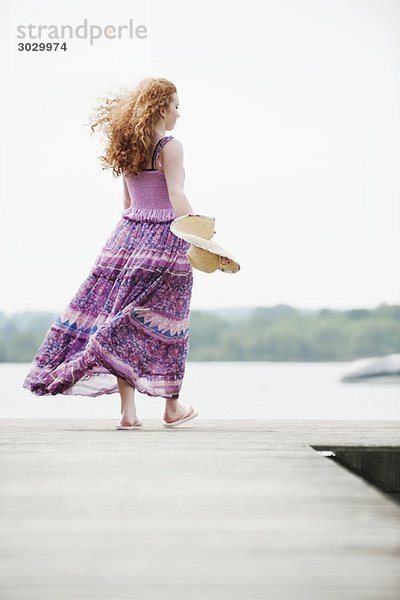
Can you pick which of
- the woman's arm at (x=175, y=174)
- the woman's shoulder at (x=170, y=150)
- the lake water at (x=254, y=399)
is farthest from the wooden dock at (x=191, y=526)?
the lake water at (x=254, y=399)

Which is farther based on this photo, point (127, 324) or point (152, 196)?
point (152, 196)

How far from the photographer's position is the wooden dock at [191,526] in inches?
31.8

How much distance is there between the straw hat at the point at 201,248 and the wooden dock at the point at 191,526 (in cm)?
70

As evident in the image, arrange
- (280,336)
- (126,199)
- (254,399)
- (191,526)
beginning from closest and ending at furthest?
(191,526) < (126,199) < (254,399) < (280,336)

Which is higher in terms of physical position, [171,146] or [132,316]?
[171,146]

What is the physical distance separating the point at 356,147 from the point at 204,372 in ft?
19.9

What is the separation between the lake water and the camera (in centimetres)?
820

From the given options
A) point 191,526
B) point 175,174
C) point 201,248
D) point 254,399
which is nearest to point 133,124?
point 175,174

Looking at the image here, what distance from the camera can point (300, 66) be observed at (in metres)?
13.9

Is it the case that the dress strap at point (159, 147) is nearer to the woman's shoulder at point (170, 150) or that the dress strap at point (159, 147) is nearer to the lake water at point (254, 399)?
the woman's shoulder at point (170, 150)

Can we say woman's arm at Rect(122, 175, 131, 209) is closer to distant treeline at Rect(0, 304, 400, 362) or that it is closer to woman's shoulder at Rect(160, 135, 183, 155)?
woman's shoulder at Rect(160, 135, 183, 155)

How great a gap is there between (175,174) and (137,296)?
0.41m

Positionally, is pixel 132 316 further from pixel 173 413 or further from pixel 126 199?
pixel 126 199

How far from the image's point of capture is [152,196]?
8.70 feet
